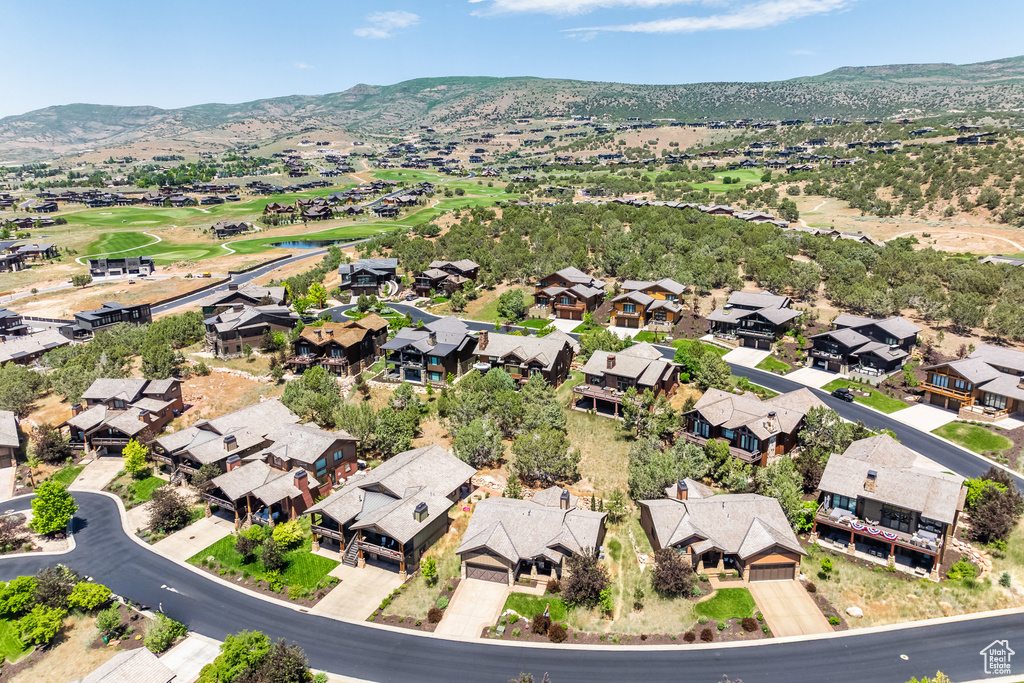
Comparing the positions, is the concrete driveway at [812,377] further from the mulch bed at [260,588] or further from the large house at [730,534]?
the mulch bed at [260,588]

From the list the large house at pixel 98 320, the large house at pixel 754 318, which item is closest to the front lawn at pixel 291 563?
the large house at pixel 754 318

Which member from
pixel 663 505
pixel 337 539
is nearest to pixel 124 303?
pixel 337 539

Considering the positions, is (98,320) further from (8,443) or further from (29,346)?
(8,443)

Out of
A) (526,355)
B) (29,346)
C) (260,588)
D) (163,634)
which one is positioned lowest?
(260,588)

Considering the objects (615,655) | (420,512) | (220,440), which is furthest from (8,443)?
(615,655)

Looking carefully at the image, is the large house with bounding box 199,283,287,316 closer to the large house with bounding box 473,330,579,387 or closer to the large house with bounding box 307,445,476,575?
the large house with bounding box 473,330,579,387

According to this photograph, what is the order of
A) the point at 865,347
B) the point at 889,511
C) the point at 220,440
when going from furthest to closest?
the point at 865,347, the point at 220,440, the point at 889,511

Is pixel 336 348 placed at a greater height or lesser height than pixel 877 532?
greater
